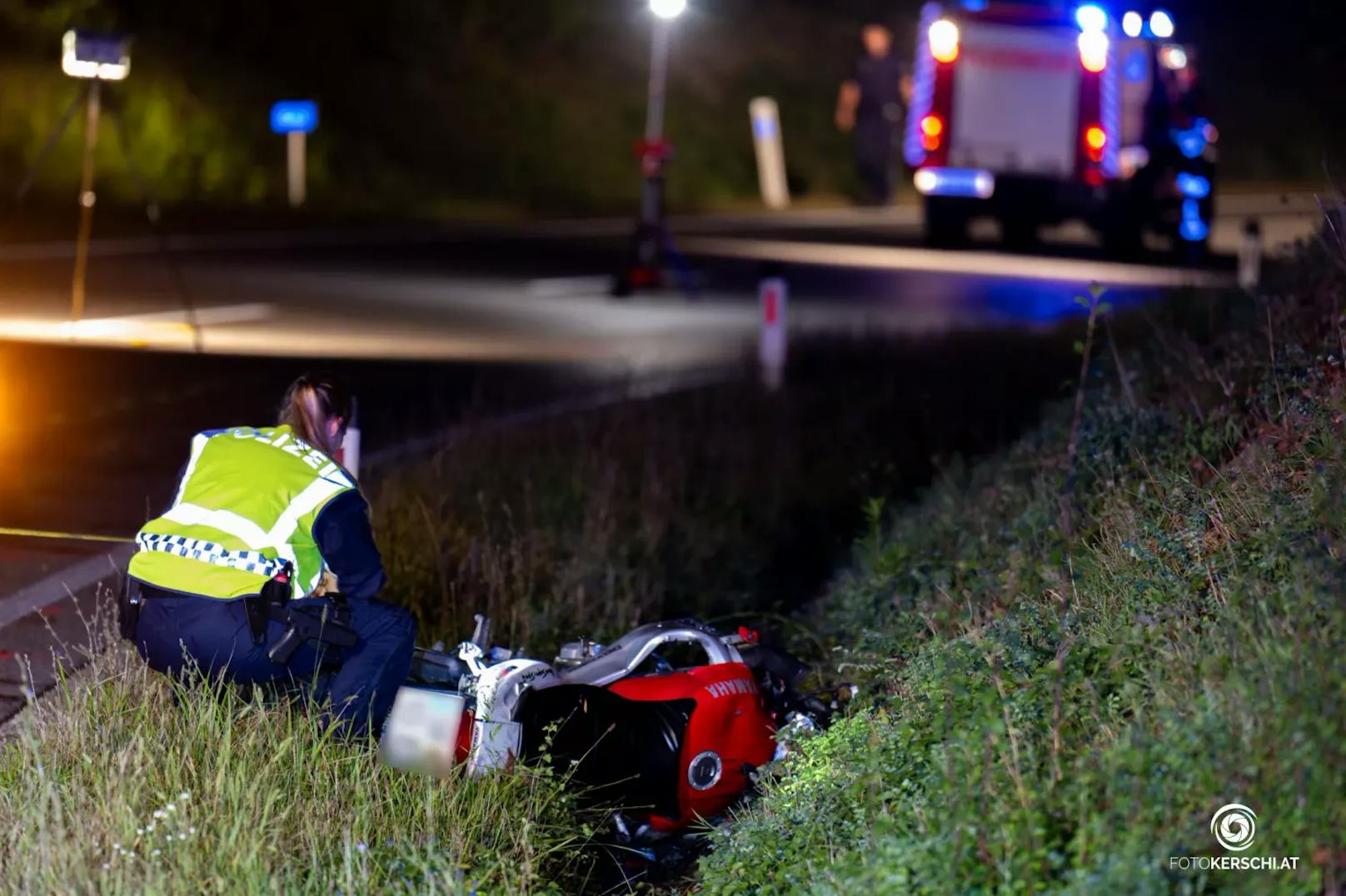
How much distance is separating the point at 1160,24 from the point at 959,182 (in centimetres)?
278

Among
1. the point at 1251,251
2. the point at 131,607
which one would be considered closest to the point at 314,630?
the point at 131,607

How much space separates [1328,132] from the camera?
46500mm

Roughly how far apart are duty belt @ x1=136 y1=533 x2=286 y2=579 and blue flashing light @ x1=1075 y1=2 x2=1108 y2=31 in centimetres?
1707

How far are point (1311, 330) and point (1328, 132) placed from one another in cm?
4104

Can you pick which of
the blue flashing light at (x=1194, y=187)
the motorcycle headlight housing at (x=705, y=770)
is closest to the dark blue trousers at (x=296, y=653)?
the motorcycle headlight housing at (x=705, y=770)

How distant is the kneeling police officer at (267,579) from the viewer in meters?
5.33

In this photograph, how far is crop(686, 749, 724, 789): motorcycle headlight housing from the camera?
5.94 metres

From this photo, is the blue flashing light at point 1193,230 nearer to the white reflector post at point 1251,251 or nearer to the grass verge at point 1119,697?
the white reflector post at point 1251,251

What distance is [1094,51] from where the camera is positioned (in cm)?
2067

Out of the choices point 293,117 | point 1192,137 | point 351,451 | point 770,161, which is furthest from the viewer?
point 770,161

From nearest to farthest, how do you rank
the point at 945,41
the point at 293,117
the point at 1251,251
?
the point at 1251,251 < the point at 945,41 < the point at 293,117

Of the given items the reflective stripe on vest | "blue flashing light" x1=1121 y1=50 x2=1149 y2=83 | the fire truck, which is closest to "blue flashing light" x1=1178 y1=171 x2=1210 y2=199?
the fire truck

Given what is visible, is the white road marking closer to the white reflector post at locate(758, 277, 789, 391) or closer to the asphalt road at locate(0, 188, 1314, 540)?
the asphalt road at locate(0, 188, 1314, 540)

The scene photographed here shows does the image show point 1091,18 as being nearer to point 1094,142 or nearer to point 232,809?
point 1094,142
